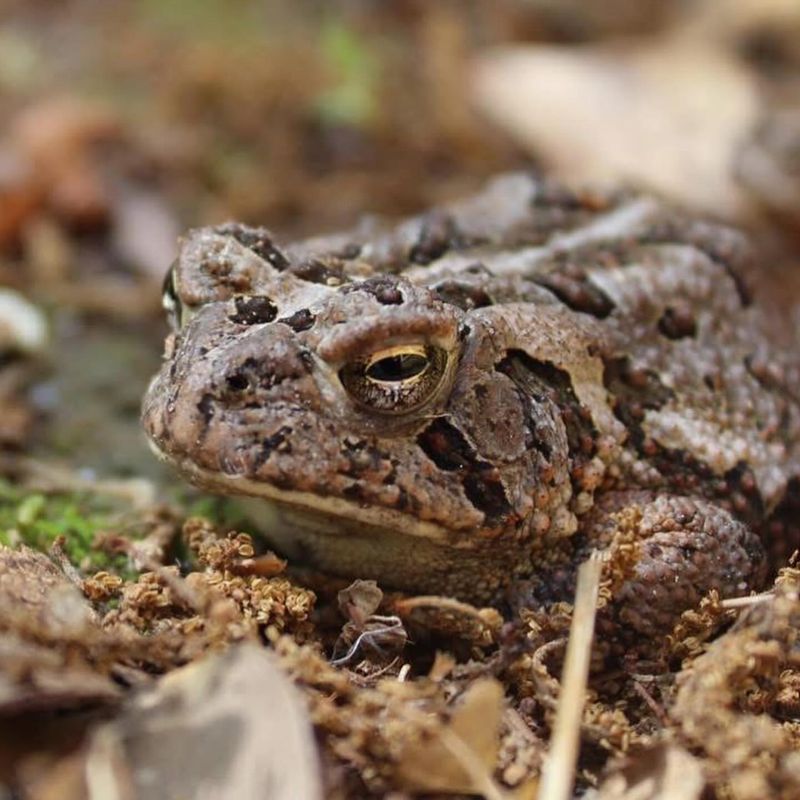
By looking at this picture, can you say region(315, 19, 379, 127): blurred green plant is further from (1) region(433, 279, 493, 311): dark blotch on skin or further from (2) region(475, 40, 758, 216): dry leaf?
(1) region(433, 279, 493, 311): dark blotch on skin

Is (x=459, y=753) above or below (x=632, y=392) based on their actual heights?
below

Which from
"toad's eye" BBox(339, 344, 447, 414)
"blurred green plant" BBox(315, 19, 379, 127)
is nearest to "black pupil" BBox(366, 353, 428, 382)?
"toad's eye" BBox(339, 344, 447, 414)

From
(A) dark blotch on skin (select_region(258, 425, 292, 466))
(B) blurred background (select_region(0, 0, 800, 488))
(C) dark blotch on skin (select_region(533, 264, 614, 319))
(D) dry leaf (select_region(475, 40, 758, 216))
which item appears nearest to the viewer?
(A) dark blotch on skin (select_region(258, 425, 292, 466))

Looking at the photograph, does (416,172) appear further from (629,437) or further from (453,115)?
(629,437)

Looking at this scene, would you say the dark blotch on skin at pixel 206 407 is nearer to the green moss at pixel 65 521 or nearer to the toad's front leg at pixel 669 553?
the green moss at pixel 65 521

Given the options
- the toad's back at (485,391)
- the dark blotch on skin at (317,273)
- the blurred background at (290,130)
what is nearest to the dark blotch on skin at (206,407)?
the toad's back at (485,391)

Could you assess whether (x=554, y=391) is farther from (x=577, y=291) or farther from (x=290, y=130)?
(x=290, y=130)

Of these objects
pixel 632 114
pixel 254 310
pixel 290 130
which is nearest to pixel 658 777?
pixel 254 310
